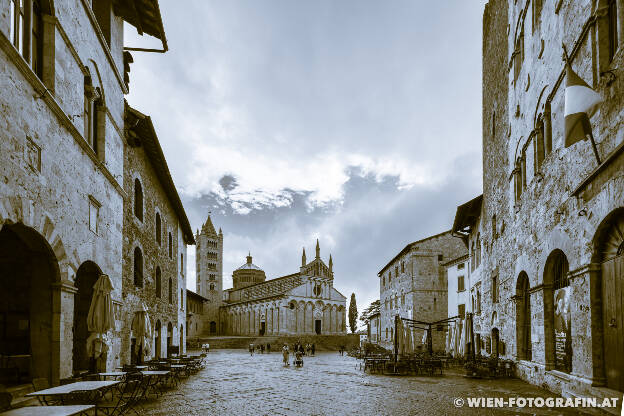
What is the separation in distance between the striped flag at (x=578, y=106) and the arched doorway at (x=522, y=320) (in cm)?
762

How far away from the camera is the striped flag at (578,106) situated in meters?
7.67

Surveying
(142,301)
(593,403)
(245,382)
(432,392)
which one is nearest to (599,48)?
(593,403)

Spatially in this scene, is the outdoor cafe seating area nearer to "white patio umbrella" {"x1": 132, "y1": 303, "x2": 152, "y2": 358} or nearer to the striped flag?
"white patio umbrella" {"x1": 132, "y1": 303, "x2": 152, "y2": 358}

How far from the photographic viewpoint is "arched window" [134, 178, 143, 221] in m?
16.6

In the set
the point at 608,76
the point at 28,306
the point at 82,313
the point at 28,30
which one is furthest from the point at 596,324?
the point at 82,313

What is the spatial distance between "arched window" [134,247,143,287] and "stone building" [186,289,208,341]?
36.7 metres

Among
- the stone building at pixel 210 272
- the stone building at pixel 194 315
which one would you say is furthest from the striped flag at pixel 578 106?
the stone building at pixel 210 272

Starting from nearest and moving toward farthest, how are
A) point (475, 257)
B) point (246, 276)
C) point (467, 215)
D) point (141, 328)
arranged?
point (141, 328), point (467, 215), point (475, 257), point (246, 276)

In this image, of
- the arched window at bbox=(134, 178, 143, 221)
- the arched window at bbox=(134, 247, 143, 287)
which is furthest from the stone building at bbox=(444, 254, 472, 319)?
the arched window at bbox=(134, 178, 143, 221)

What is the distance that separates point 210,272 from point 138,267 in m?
70.6

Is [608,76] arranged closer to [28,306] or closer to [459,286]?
[28,306]

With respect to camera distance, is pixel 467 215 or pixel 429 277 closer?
pixel 467 215

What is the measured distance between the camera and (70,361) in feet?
31.9

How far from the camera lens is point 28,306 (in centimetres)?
1011
